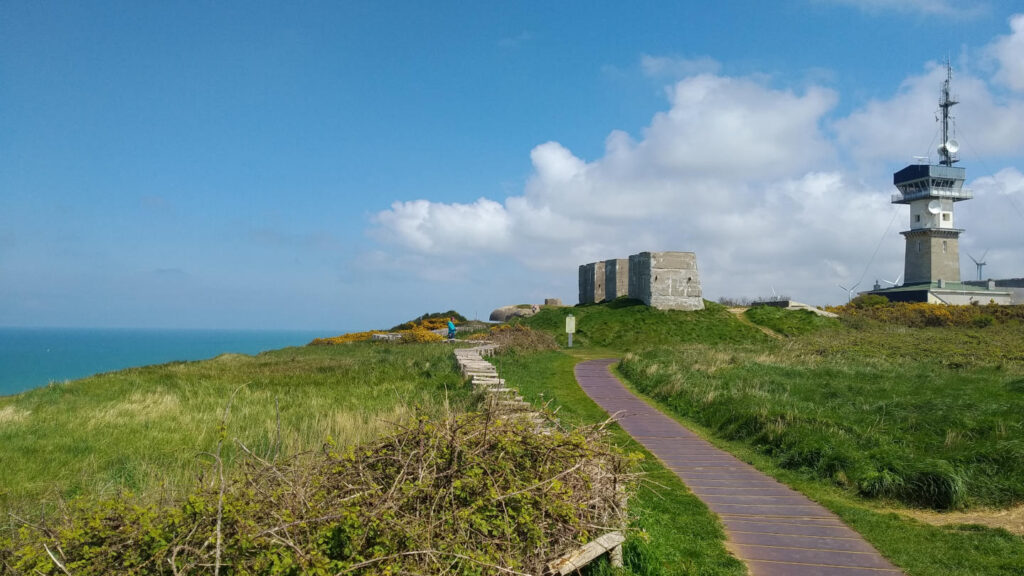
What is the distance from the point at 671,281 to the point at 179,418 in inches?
1105

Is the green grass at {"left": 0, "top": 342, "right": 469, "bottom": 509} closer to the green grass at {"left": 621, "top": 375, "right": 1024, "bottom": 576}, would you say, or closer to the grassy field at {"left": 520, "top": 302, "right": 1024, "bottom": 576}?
the green grass at {"left": 621, "top": 375, "right": 1024, "bottom": 576}

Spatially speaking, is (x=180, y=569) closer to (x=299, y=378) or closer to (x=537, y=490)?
(x=537, y=490)

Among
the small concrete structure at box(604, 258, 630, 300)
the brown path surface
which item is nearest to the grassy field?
the brown path surface

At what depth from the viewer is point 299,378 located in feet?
58.9

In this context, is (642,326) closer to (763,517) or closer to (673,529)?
(763,517)

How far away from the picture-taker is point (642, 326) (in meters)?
32.0

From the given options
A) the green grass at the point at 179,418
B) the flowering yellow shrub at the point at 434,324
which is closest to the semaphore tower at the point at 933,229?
the flowering yellow shrub at the point at 434,324

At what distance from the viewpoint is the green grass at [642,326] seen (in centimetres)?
3009

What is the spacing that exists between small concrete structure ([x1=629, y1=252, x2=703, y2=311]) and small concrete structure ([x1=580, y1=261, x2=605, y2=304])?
9352 mm

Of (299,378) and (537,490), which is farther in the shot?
(299,378)

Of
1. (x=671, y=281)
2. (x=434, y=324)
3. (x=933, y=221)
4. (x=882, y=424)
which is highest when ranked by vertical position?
(x=933, y=221)

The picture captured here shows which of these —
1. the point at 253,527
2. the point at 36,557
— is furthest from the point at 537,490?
the point at 36,557

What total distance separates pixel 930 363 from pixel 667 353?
7.78 meters

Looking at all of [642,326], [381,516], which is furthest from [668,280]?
[381,516]
